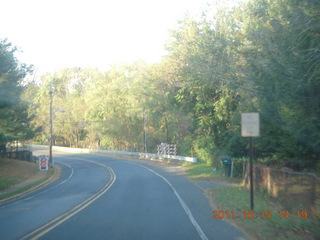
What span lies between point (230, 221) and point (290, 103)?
14.7ft

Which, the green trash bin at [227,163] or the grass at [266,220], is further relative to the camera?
the green trash bin at [227,163]

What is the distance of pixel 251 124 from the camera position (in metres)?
11.2

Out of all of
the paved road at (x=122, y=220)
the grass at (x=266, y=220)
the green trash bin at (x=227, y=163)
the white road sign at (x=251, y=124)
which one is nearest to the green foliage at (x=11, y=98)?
the paved road at (x=122, y=220)

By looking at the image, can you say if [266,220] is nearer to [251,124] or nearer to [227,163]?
[251,124]

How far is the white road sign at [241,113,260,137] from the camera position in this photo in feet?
36.6

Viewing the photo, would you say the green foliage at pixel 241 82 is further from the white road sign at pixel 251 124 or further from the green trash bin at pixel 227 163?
the white road sign at pixel 251 124

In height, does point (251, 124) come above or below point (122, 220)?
above

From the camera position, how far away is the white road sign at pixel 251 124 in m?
11.2

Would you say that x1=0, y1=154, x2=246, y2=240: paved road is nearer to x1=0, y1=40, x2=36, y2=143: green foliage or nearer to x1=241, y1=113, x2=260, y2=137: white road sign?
x1=241, y1=113, x2=260, y2=137: white road sign

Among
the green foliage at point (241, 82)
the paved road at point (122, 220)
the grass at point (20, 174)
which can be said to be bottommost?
the grass at point (20, 174)
